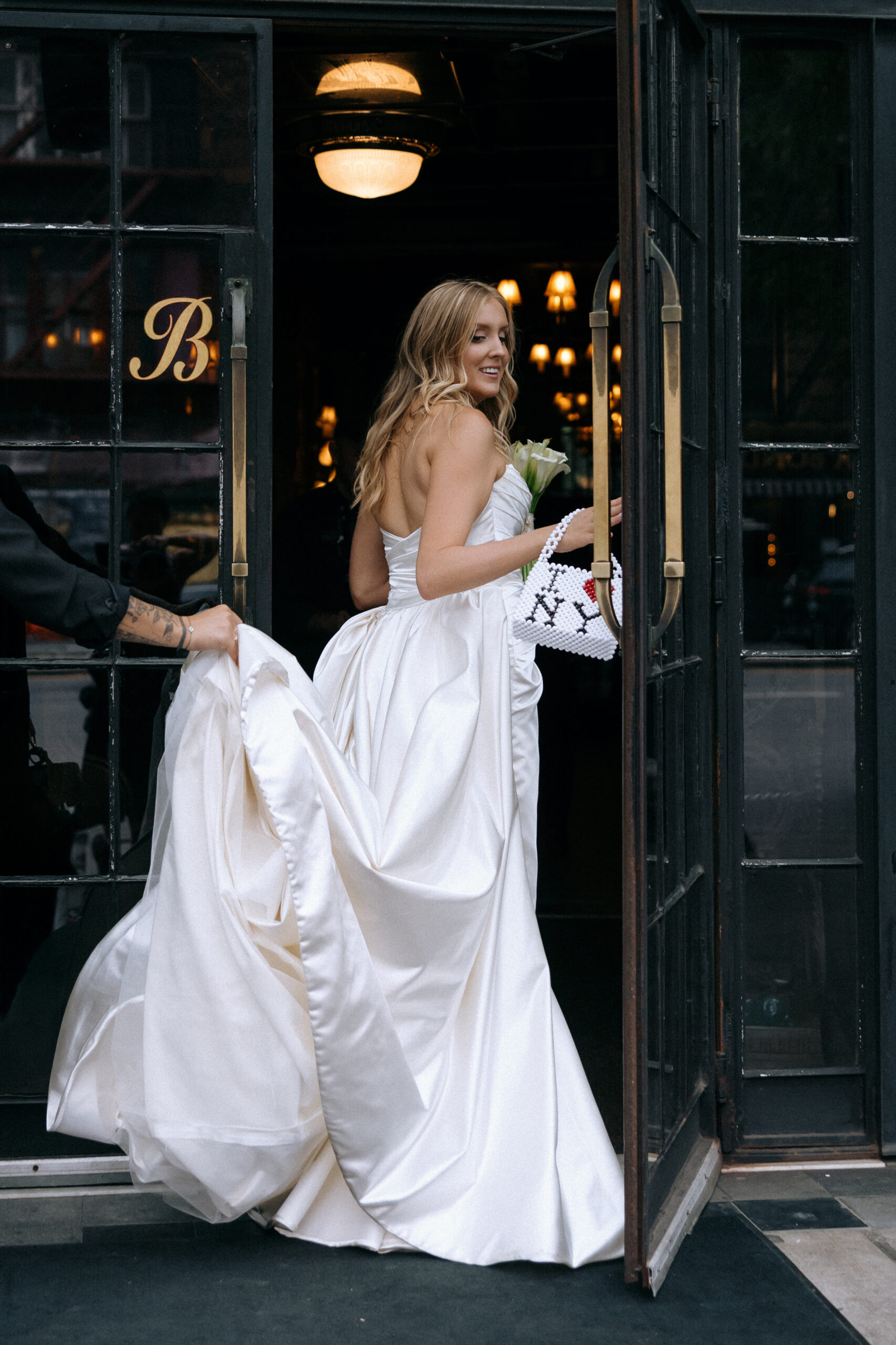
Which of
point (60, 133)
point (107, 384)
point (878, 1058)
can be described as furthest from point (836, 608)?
point (60, 133)

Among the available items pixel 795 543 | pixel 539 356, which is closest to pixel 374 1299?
pixel 795 543

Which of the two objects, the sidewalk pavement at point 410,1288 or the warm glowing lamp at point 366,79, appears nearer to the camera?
the sidewalk pavement at point 410,1288

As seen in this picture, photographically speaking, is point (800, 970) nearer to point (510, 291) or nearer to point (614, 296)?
point (614, 296)

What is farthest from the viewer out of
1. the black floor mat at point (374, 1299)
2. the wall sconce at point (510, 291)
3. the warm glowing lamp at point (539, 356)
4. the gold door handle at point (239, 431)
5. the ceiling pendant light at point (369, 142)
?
the warm glowing lamp at point (539, 356)

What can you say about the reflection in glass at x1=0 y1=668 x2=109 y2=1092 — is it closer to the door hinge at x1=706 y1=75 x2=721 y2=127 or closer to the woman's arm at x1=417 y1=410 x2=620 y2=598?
the woman's arm at x1=417 y1=410 x2=620 y2=598

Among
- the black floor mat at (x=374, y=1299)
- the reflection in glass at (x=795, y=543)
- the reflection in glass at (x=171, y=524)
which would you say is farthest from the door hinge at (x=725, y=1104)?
the reflection in glass at (x=171, y=524)

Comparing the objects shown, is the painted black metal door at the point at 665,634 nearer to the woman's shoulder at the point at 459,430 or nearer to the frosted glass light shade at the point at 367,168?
the woman's shoulder at the point at 459,430

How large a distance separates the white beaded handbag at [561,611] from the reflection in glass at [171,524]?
75 centimetres

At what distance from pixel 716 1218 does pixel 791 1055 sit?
525 millimetres

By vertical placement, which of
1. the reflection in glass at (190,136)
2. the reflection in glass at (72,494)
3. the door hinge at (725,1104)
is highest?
the reflection in glass at (190,136)

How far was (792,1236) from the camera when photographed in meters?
2.83

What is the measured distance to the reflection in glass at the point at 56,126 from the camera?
3.07 meters

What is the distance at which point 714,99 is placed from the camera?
10.6 feet

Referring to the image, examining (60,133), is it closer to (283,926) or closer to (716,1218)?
(283,926)
